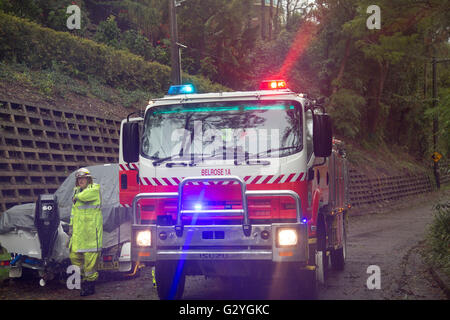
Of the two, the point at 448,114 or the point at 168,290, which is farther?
the point at 448,114

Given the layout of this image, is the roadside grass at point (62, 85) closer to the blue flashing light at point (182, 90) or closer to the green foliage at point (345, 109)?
the blue flashing light at point (182, 90)

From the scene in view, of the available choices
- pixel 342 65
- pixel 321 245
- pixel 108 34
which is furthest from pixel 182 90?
pixel 342 65

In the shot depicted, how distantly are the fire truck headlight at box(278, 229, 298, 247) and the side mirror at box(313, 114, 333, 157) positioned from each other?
1.22m

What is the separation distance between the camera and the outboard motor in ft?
32.9

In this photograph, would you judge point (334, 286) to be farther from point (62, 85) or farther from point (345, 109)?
point (345, 109)

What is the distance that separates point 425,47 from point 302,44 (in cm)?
2537

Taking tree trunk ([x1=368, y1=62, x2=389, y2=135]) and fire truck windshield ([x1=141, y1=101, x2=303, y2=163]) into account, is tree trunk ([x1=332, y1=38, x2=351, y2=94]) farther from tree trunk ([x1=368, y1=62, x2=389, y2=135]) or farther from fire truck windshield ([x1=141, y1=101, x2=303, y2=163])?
fire truck windshield ([x1=141, y1=101, x2=303, y2=163])

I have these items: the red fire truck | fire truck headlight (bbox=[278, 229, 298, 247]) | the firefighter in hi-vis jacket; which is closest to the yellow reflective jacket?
the firefighter in hi-vis jacket

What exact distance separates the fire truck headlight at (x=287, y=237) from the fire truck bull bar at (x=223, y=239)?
0.03m

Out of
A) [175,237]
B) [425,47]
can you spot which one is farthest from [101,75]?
[175,237]

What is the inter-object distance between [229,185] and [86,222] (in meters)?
2.98

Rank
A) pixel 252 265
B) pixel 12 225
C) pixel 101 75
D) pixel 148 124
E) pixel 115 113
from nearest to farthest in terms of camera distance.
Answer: pixel 252 265, pixel 148 124, pixel 12 225, pixel 115 113, pixel 101 75
